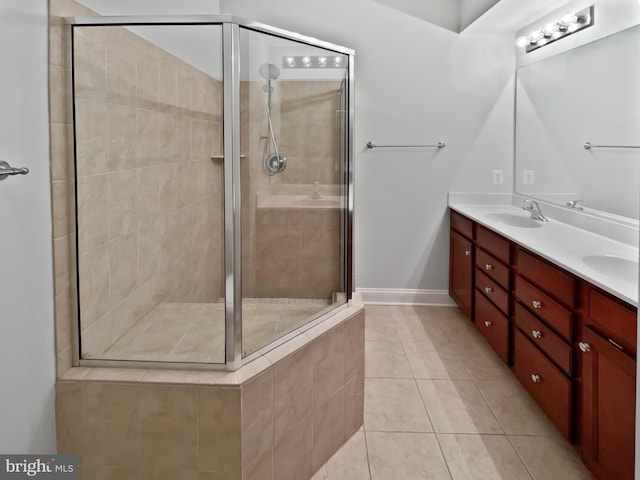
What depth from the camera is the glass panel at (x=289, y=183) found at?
77.7 inches

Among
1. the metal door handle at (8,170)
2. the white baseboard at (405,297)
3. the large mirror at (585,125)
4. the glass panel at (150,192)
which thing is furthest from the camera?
the white baseboard at (405,297)

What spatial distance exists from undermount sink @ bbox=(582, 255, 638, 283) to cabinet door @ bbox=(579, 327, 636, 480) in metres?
0.22

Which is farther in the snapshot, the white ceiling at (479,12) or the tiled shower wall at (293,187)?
the white ceiling at (479,12)

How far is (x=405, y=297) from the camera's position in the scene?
445cm

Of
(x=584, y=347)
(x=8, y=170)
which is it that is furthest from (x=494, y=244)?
(x=8, y=170)

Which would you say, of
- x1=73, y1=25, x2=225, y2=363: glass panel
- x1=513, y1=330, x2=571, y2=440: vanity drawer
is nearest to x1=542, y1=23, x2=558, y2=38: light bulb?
x1=513, y1=330, x2=571, y2=440: vanity drawer

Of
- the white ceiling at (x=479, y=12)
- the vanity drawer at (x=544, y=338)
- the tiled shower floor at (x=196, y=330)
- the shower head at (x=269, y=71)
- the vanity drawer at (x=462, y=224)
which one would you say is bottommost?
the vanity drawer at (x=544, y=338)

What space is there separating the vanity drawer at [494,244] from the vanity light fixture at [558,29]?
128 centimetres

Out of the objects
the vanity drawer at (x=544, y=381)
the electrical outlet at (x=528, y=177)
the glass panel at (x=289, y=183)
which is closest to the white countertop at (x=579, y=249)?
the electrical outlet at (x=528, y=177)

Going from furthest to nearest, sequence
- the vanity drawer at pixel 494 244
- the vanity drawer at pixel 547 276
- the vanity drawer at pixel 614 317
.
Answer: the vanity drawer at pixel 494 244 < the vanity drawer at pixel 547 276 < the vanity drawer at pixel 614 317

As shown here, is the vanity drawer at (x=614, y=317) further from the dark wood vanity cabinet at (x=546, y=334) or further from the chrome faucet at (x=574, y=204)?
the chrome faucet at (x=574, y=204)

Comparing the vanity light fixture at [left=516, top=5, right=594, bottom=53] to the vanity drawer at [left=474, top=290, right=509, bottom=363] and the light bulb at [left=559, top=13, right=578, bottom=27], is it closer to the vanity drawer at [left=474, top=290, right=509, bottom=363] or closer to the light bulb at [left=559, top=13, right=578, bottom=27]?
the light bulb at [left=559, top=13, right=578, bottom=27]

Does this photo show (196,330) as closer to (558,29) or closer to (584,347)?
(584,347)

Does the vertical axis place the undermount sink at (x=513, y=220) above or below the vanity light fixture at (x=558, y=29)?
below
